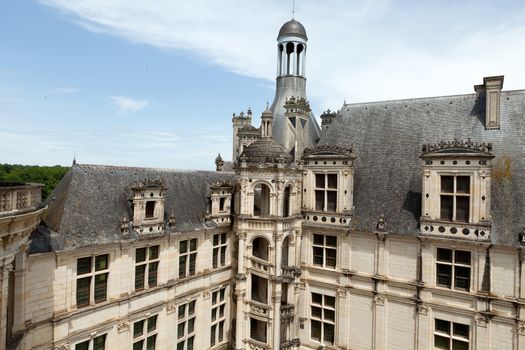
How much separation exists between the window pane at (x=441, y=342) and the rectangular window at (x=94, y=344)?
1571 cm

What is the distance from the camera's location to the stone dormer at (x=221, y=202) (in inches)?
804

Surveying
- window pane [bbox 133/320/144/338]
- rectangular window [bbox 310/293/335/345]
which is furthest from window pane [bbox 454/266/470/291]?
window pane [bbox 133/320/144/338]

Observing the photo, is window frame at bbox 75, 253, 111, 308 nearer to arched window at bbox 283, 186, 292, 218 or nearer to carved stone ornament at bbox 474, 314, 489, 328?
arched window at bbox 283, 186, 292, 218

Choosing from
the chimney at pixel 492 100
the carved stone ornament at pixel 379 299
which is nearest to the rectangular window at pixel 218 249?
the carved stone ornament at pixel 379 299

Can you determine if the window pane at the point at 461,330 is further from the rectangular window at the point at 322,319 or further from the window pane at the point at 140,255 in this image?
the window pane at the point at 140,255

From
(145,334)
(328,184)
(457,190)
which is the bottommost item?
(145,334)

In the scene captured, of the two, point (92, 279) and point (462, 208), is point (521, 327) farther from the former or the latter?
point (92, 279)

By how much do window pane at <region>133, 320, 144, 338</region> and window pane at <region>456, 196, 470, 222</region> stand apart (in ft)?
52.5

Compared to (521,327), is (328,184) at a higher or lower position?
higher

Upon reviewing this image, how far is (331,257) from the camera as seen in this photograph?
20953mm

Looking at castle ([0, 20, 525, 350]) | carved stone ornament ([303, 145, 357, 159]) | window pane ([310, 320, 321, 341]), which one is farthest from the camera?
window pane ([310, 320, 321, 341])

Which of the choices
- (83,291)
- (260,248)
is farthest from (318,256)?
(83,291)

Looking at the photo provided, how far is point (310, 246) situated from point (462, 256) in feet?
26.1

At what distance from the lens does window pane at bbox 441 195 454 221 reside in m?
17.9
